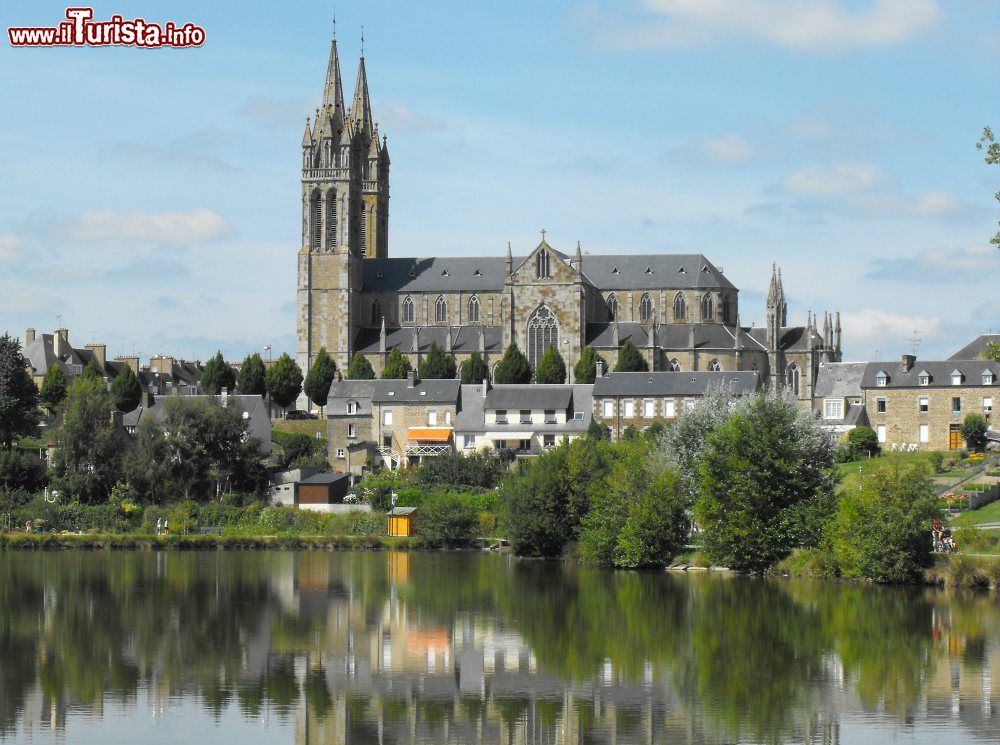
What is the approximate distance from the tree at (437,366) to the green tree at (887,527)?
47906 millimetres

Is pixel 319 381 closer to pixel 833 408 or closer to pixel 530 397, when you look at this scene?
pixel 530 397

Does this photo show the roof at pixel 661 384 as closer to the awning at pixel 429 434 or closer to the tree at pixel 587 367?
the awning at pixel 429 434

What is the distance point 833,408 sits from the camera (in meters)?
79.3

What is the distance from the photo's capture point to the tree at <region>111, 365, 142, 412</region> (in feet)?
272

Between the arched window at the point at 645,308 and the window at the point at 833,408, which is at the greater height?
the arched window at the point at 645,308

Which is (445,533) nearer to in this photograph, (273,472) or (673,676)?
(273,472)

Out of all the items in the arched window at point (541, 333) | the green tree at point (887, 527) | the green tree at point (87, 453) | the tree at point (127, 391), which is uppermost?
the arched window at point (541, 333)

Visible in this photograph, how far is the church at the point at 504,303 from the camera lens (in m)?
93.8

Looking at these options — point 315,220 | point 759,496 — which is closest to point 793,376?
point 315,220

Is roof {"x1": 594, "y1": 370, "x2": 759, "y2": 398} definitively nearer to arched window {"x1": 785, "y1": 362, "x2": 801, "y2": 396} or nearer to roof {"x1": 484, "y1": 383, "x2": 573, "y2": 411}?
roof {"x1": 484, "y1": 383, "x2": 573, "y2": 411}

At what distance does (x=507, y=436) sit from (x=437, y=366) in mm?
15940

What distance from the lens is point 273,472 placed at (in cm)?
6938

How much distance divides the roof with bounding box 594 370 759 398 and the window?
4205 mm

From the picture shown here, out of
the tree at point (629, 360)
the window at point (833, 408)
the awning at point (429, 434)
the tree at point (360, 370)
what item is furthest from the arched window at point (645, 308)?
the awning at point (429, 434)
